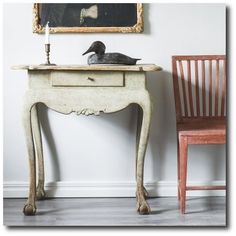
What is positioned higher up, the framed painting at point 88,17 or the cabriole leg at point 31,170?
the framed painting at point 88,17

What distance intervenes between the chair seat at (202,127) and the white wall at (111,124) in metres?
0.21

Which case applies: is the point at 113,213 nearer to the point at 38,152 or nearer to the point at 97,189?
the point at 97,189

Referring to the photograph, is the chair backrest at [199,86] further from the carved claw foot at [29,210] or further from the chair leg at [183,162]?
the carved claw foot at [29,210]

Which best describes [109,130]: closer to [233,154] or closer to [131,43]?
[131,43]

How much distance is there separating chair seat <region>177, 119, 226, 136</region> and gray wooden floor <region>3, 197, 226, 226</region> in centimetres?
39

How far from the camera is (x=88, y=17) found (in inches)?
94.6

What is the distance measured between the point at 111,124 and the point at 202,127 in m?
0.52

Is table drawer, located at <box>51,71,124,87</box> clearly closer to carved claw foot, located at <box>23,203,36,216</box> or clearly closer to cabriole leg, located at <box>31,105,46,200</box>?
cabriole leg, located at <box>31,105,46,200</box>

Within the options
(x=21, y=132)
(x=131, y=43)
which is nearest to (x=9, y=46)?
(x=21, y=132)

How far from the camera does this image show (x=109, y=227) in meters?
1.99

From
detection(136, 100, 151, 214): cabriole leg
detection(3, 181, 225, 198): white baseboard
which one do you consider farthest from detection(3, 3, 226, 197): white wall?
detection(136, 100, 151, 214): cabriole leg

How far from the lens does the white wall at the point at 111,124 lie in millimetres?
2430

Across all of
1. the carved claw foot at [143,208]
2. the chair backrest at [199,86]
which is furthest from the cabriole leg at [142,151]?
the chair backrest at [199,86]

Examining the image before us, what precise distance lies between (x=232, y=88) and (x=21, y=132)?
115 centimetres
